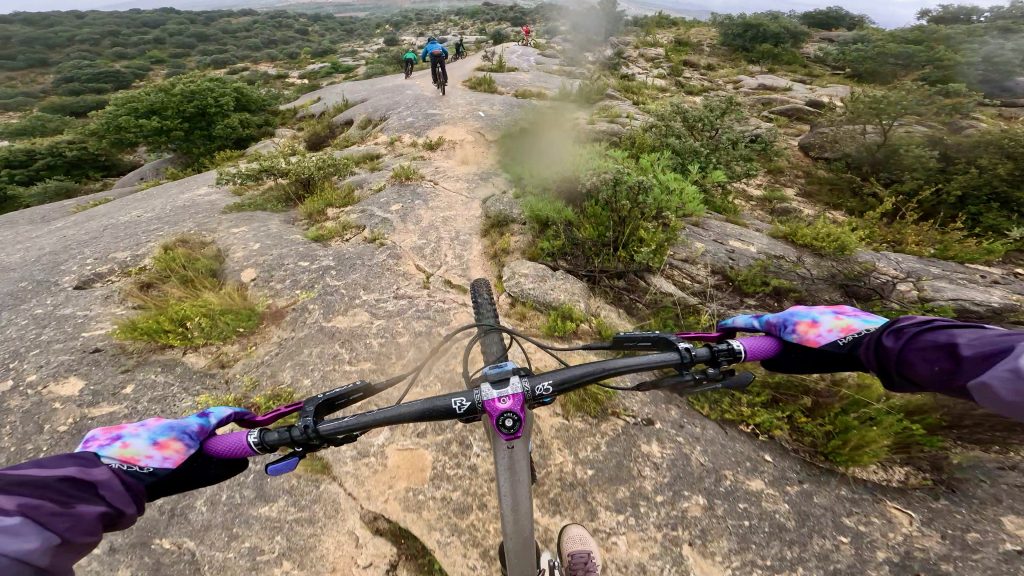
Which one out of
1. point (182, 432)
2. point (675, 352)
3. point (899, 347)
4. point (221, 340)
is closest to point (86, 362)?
point (221, 340)

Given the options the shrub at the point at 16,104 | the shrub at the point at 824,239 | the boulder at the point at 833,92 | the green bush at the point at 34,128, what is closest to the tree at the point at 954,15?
the boulder at the point at 833,92

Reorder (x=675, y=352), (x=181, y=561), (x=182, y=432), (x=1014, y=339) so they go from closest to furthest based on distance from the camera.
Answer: (x=1014, y=339)
(x=182, y=432)
(x=675, y=352)
(x=181, y=561)

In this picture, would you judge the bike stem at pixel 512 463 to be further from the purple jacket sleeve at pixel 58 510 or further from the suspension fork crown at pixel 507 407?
the purple jacket sleeve at pixel 58 510

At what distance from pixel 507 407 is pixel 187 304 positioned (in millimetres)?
5057

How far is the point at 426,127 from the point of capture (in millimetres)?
11711

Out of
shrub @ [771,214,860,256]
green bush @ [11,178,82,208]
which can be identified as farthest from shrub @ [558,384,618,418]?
green bush @ [11,178,82,208]

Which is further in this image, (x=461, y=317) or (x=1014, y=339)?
(x=461, y=317)

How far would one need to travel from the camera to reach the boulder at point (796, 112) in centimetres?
1448

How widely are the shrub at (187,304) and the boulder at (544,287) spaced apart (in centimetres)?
338

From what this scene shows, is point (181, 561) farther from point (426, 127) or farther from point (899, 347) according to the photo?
point (426, 127)

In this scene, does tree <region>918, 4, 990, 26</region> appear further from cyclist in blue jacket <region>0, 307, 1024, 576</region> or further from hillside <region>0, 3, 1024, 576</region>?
cyclist in blue jacket <region>0, 307, 1024, 576</region>

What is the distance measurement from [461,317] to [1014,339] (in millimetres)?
4467

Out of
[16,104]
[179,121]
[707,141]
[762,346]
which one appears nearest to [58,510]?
[762,346]

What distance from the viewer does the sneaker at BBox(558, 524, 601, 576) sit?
8.98 ft
